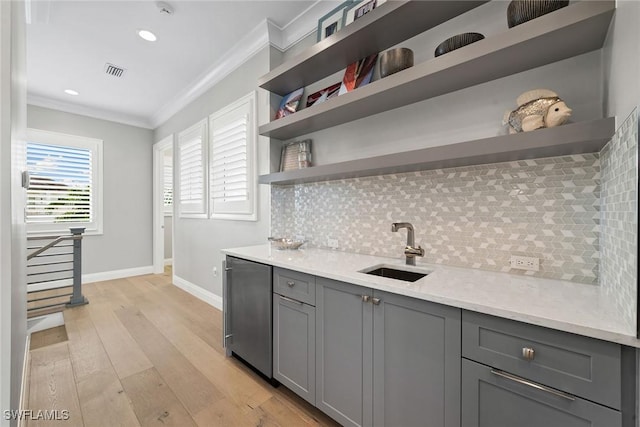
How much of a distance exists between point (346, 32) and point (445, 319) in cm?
181

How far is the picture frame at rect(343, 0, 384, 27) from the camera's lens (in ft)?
6.01

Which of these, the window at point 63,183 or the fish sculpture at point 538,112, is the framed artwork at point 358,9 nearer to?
the fish sculpture at point 538,112

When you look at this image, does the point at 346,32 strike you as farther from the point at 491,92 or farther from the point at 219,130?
the point at 219,130

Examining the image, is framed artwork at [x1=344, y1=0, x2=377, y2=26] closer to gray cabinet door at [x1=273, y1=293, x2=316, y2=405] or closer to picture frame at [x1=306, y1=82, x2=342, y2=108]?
picture frame at [x1=306, y1=82, x2=342, y2=108]

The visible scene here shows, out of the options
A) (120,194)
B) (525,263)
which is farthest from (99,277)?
(525,263)

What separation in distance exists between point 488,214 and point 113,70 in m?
4.28

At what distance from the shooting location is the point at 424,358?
1.12 metres

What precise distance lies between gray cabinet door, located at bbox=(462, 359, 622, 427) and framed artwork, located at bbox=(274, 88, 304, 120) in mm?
2190

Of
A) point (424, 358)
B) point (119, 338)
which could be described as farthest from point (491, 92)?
point (119, 338)

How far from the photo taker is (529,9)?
1.19 m

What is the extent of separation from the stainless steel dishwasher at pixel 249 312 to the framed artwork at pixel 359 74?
1.42m

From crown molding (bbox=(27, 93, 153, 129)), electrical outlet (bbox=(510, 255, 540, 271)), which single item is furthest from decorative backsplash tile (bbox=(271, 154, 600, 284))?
crown molding (bbox=(27, 93, 153, 129))

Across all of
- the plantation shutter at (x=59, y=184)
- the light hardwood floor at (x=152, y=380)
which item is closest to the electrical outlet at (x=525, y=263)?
the light hardwood floor at (x=152, y=380)

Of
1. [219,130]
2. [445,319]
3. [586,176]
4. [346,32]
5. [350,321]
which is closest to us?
[445,319]
